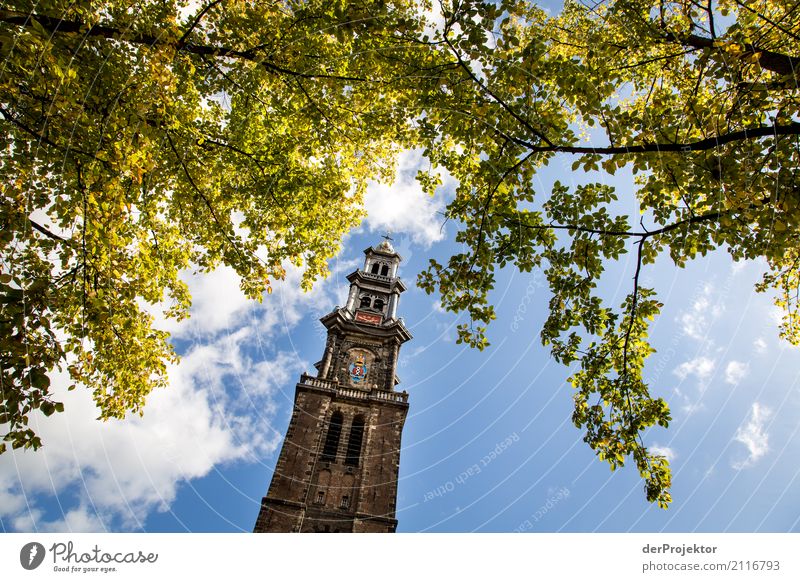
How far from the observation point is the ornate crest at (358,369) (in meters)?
39.4

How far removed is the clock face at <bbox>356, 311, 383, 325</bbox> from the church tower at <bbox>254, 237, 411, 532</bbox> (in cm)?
10

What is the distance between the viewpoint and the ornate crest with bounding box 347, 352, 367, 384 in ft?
129

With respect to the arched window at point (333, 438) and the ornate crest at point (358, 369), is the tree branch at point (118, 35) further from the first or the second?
the ornate crest at point (358, 369)

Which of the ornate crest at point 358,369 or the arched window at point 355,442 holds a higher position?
the ornate crest at point 358,369

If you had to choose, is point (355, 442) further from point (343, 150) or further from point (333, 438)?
point (343, 150)

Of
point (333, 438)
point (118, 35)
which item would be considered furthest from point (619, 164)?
point (333, 438)

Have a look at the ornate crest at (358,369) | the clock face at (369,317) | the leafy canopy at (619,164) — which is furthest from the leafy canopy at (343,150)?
the clock face at (369,317)

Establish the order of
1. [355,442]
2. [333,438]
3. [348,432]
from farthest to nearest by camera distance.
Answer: [348,432], [355,442], [333,438]

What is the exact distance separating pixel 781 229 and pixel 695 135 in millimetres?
2092

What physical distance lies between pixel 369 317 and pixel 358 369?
6.25m

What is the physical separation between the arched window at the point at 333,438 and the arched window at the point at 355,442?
3.17ft
